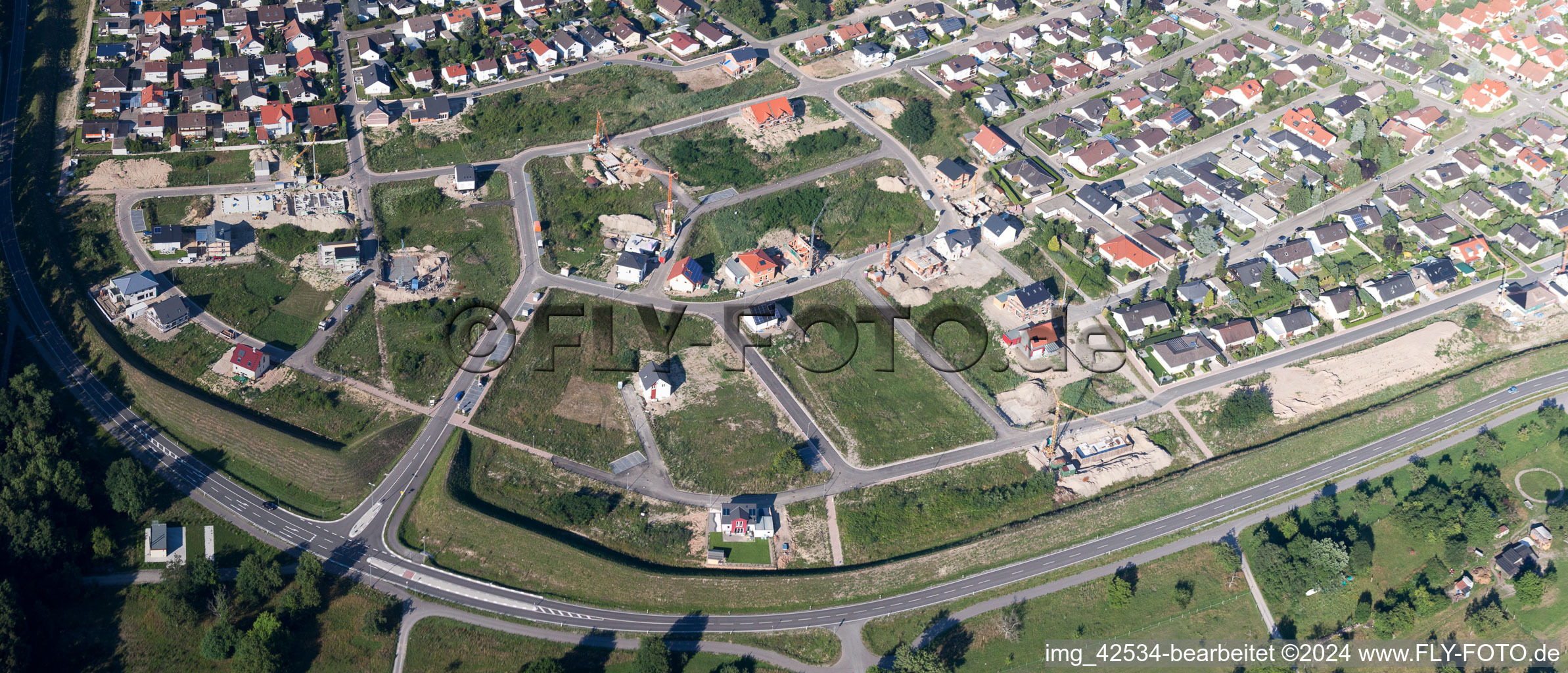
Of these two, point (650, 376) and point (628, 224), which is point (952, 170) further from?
point (650, 376)

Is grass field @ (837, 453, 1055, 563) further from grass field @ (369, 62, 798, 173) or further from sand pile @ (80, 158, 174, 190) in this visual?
sand pile @ (80, 158, 174, 190)

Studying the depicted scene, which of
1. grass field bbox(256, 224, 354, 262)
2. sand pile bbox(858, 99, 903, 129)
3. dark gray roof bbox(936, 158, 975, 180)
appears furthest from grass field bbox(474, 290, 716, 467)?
sand pile bbox(858, 99, 903, 129)

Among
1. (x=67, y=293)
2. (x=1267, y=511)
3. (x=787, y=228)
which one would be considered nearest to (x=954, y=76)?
(x=787, y=228)

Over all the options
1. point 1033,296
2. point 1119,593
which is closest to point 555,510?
point 1119,593

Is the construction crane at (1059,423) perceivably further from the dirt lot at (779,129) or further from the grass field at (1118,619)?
the dirt lot at (779,129)

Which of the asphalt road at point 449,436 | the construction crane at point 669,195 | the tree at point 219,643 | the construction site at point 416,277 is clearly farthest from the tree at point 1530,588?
the tree at point 219,643

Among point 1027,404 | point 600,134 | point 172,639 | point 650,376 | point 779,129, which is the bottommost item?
point 172,639
